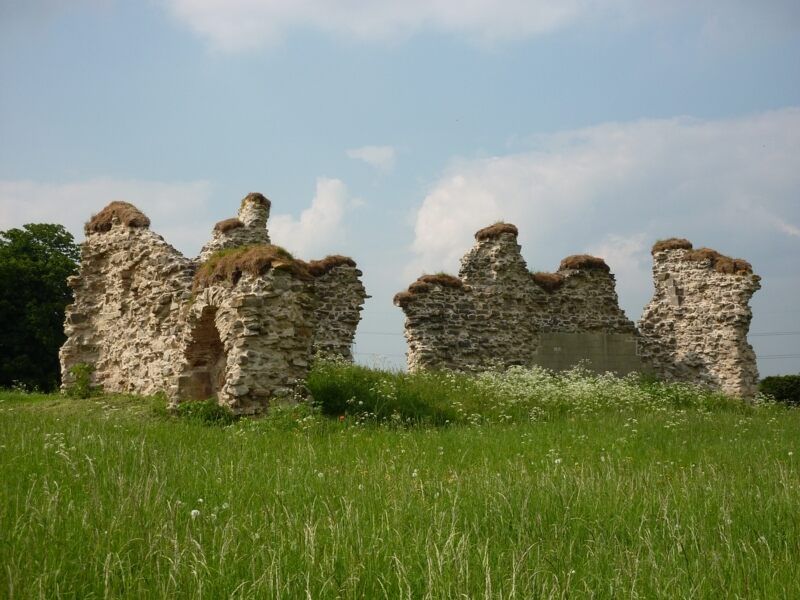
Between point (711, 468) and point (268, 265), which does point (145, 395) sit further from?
point (711, 468)

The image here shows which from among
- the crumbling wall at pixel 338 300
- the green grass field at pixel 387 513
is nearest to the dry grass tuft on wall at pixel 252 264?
the green grass field at pixel 387 513

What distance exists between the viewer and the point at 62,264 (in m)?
27.0

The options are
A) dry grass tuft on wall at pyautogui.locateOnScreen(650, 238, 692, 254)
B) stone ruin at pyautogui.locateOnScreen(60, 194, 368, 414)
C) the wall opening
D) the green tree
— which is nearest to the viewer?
stone ruin at pyautogui.locateOnScreen(60, 194, 368, 414)

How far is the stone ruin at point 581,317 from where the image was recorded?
19.3 meters

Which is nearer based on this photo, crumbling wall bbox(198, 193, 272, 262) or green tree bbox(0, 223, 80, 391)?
crumbling wall bbox(198, 193, 272, 262)

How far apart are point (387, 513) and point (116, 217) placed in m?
13.7

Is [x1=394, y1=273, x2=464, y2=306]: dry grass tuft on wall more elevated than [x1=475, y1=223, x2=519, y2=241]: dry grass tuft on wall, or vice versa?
[x1=475, y1=223, x2=519, y2=241]: dry grass tuft on wall

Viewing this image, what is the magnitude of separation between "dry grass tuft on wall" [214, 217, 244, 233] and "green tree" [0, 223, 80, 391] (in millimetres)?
9670

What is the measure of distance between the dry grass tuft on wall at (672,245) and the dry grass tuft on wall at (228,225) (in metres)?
13.2

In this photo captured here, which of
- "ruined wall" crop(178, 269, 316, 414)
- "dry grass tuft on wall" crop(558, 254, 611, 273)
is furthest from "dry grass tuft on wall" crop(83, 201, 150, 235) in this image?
"dry grass tuft on wall" crop(558, 254, 611, 273)

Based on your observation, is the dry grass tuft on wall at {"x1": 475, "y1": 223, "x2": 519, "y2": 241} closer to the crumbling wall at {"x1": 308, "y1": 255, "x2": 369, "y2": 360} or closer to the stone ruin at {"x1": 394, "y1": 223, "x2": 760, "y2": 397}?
the stone ruin at {"x1": 394, "y1": 223, "x2": 760, "y2": 397}

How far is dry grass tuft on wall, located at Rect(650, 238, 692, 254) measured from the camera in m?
22.6

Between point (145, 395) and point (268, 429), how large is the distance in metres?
5.78

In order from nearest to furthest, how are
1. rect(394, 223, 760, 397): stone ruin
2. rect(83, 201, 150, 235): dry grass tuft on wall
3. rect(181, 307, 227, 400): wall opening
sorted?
1. rect(181, 307, 227, 400): wall opening
2. rect(83, 201, 150, 235): dry grass tuft on wall
3. rect(394, 223, 760, 397): stone ruin
